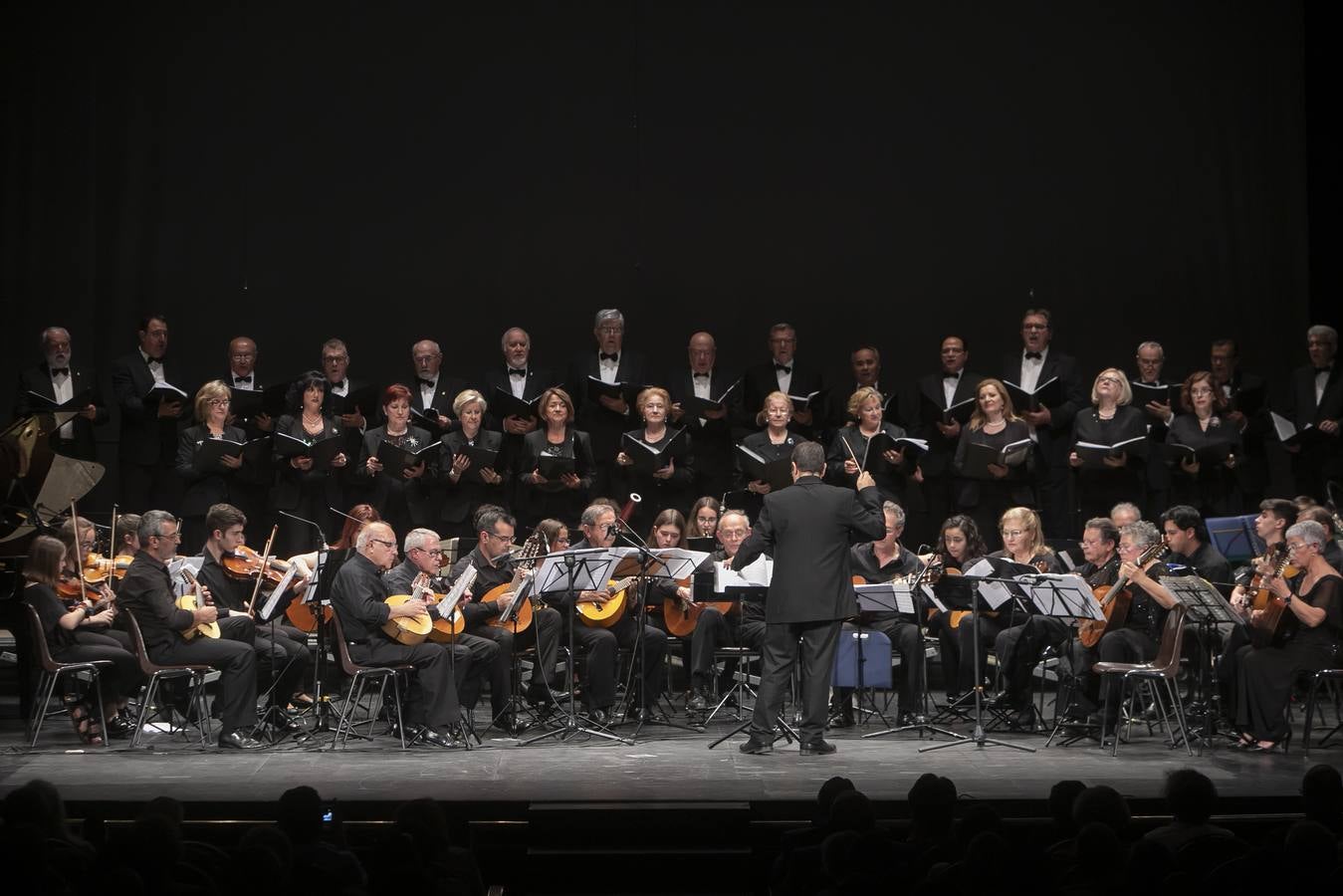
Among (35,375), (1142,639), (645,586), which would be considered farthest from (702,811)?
(35,375)

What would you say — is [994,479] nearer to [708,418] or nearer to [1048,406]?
[1048,406]

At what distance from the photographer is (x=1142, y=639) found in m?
8.39

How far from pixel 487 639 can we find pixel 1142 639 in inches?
147

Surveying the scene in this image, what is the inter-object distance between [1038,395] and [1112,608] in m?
2.99

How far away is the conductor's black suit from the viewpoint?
7.75m

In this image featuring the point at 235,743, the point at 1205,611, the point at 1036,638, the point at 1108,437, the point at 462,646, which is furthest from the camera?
the point at 1108,437

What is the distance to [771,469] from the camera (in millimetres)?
9992

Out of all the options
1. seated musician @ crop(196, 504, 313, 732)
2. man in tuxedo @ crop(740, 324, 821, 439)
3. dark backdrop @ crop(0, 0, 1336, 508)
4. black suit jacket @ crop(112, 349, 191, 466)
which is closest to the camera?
seated musician @ crop(196, 504, 313, 732)

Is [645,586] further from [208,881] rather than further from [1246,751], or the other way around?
[208,881]

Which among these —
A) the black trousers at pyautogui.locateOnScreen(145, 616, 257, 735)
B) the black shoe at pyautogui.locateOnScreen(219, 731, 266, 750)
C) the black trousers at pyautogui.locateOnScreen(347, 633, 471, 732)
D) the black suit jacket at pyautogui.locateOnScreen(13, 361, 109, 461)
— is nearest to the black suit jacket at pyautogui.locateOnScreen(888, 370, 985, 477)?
the black trousers at pyautogui.locateOnScreen(347, 633, 471, 732)

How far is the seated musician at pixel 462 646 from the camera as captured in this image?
8.59 m

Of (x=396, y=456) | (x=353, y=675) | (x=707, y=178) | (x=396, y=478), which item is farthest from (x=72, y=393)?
(x=707, y=178)

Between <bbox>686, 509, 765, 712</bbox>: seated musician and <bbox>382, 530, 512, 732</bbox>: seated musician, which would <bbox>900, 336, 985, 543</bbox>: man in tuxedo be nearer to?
<bbox>686, 509, 765, 712</bbox>: seated musician

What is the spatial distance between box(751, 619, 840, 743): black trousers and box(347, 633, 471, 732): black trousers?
1670 millimetres
